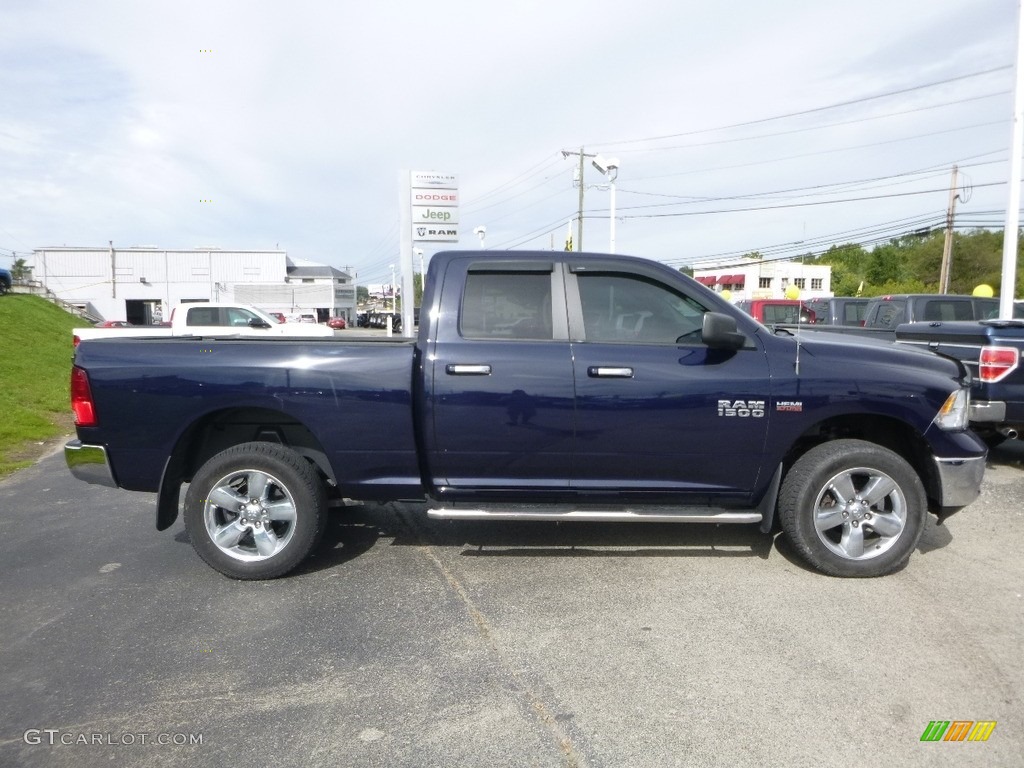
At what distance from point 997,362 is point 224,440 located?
21.3 feet

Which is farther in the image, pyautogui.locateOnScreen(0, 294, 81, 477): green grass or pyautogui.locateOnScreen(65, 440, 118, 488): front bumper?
pyautogui.locateOnScreen(0, 294, 81, 477): green grass

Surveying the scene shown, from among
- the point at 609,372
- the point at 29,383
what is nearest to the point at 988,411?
the point at 609,372

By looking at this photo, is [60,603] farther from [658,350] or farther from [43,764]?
[658,350]

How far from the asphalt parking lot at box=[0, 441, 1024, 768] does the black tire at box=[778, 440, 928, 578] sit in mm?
180

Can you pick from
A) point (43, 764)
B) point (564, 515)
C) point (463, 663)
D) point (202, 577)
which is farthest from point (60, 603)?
point (564, 515)

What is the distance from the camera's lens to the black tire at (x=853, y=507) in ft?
13.7

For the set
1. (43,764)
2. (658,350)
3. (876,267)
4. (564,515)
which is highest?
(876,267)

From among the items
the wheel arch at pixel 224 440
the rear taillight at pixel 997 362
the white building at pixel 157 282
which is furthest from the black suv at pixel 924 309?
the white building at pixel 157 282

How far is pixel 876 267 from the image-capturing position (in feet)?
240

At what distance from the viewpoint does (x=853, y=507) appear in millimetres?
4203

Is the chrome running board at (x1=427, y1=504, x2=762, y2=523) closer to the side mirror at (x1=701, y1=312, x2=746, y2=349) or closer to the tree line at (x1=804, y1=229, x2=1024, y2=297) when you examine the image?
the side mirror at (x1=701, y1=312, x2=746, y2=349)

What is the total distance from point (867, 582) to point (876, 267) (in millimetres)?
78984

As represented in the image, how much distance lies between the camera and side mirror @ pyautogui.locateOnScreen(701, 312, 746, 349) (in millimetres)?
3939

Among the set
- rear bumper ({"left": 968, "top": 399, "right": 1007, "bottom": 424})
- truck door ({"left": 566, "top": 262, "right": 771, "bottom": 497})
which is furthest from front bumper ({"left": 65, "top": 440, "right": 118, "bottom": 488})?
rear bumper ({"left": 968, "top": 399, "right": 1007, "bottom": 424})
